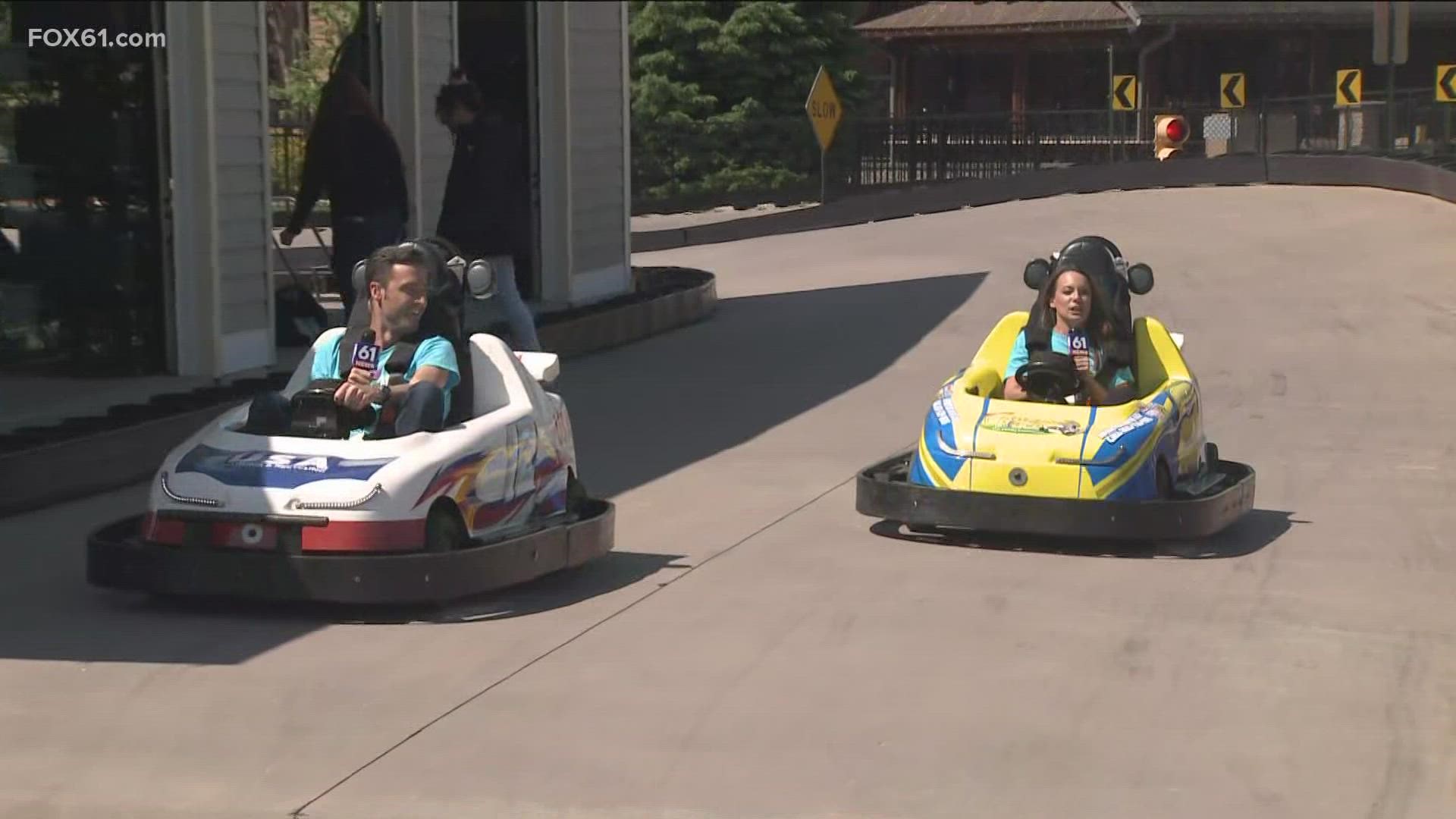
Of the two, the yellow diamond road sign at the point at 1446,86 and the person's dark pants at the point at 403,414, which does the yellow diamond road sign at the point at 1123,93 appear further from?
the person's dark pants at the point at 403,414

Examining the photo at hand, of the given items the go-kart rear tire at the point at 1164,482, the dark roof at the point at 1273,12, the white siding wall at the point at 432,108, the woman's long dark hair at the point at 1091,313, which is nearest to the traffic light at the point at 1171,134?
the dark roof at the point at 1273,12

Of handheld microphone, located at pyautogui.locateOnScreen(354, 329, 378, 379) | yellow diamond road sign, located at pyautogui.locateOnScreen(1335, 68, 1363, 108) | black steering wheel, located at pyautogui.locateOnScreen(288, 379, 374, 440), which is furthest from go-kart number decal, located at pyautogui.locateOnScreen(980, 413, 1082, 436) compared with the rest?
yellow diamond road sign, located at pyautogui.locateOnScreen(1335, 68, 1363, 108)

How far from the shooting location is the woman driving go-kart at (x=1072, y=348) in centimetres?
908

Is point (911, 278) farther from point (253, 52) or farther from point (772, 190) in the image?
point (772, 190)

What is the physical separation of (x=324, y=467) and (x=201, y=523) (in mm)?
441

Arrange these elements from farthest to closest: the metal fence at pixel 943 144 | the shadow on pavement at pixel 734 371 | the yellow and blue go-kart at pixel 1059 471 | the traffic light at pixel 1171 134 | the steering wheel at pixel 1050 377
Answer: the traffic light at pixel 1171 134 → the metal fence at pixel 943 144 → the shadow on pavement at pixel 734 371 → the steering wheel at pixel 1050 377 → the yellow and blue go-kart at pixel 1059 471

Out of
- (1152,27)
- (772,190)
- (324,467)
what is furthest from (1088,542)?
(1152,27)

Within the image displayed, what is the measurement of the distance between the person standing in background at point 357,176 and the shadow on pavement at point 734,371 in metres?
1.53

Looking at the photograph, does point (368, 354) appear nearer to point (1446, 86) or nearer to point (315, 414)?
point (315, 414)

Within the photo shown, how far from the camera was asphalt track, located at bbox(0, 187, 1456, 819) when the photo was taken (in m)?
5.61

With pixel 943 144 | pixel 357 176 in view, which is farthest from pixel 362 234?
pixel 943 144

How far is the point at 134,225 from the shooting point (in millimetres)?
12477

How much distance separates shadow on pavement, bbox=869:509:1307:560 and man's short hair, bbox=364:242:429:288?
2334mm

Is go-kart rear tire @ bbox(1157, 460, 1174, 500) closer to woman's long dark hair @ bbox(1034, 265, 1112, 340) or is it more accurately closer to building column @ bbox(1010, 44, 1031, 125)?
woman's long dark hair @ bbox(1034, 265, 1112, 340)
